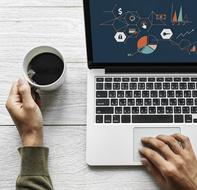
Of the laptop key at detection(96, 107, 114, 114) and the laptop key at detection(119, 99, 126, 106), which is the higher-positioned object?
the laptop key at detection(119, 99, 126, 106)

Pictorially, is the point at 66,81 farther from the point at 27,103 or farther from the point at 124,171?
the point at 124,171

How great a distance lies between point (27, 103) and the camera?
0.90 m

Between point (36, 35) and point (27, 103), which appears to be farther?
point (36, 35)

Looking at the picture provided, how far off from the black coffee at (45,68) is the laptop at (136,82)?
0.07 m

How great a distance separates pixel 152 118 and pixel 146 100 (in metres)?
0.04

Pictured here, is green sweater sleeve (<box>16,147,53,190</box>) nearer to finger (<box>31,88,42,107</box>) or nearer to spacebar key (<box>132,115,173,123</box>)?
finger (<box>31,88,42,107</box>)

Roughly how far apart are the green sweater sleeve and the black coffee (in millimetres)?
151

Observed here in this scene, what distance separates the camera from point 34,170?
2.90 ft

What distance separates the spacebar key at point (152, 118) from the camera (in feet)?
3.03

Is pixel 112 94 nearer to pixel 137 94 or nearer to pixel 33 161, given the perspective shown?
pixel 137 94

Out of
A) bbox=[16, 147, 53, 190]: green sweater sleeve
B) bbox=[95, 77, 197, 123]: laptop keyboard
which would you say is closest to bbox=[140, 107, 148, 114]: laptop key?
bbox=[95, 77, 197, 123]: laptop keyboard

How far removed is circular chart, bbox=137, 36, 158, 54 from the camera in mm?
890

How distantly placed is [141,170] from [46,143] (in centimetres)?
21

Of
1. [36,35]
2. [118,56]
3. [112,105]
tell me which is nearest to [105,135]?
[112,105]
